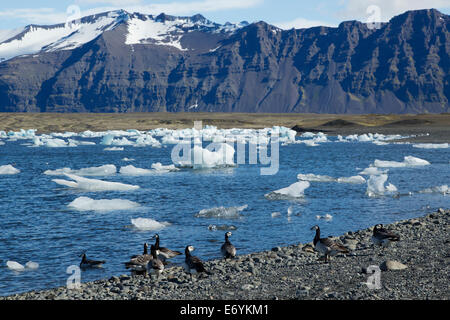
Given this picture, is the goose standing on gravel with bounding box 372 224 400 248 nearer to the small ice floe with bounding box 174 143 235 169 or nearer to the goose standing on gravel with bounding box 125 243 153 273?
Result: the goose standing on gravel with bounding box 125 243 153 273

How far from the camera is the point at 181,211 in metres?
21.9

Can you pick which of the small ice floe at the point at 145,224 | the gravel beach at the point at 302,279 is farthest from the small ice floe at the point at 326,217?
the small ice floe at the point at 145,224

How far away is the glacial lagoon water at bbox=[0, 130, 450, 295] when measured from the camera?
15.4m

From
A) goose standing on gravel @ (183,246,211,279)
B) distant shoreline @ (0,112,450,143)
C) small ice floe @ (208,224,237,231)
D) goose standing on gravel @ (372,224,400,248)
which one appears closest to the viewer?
goose standing on gravel @ (183,246,211,279)

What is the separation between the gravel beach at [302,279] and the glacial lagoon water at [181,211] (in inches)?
59.6

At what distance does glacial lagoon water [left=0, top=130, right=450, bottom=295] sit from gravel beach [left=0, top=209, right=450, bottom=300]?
59.6 inches

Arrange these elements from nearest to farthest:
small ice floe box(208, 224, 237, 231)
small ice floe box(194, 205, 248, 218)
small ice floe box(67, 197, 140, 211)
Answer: small ice floe box(208, 224, 237, 231) → small ice floe box(194, 205, 248, 218) → small ice floe box(67, 197, 140, 211)

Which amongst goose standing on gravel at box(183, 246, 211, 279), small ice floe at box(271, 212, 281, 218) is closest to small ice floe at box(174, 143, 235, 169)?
small ice floe at box(271, 212, 281, 218)

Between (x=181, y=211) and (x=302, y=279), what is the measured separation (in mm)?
11156

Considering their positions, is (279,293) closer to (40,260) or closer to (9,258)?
(40,260)

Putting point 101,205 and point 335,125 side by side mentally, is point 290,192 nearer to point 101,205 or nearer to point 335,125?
point 101,205

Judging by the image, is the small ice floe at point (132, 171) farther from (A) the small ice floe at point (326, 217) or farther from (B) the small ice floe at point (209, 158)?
(A) the small ice floe at point (326, 217)

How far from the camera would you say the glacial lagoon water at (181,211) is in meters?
15.4

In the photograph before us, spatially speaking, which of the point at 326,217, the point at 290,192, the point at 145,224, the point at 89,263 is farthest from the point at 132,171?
the point at 89,263
